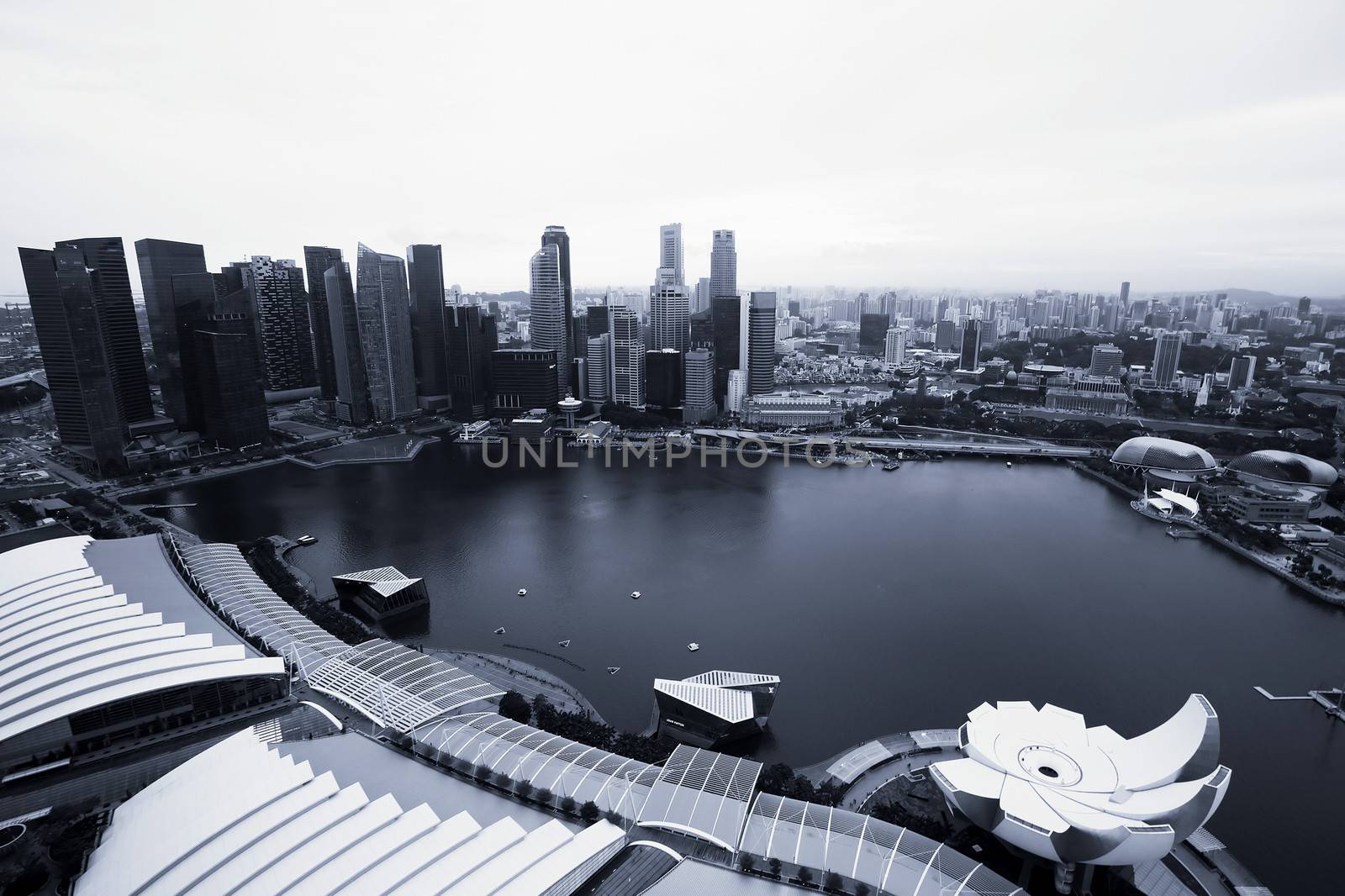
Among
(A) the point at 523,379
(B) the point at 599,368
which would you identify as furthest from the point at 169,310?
(B) the point at 599,368

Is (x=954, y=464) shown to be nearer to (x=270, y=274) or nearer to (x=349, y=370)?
(x=349, y=370)

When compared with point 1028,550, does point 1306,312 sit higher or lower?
higher

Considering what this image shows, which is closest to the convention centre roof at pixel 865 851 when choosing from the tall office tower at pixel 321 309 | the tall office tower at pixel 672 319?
the tall office tower at pixel 672 319

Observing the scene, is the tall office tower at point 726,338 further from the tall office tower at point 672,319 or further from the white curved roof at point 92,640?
the white curved roof at point 92,640

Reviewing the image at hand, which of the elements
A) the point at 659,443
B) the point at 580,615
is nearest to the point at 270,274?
the point at 659,443

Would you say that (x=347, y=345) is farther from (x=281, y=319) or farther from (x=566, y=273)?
(x=566, y=273)
